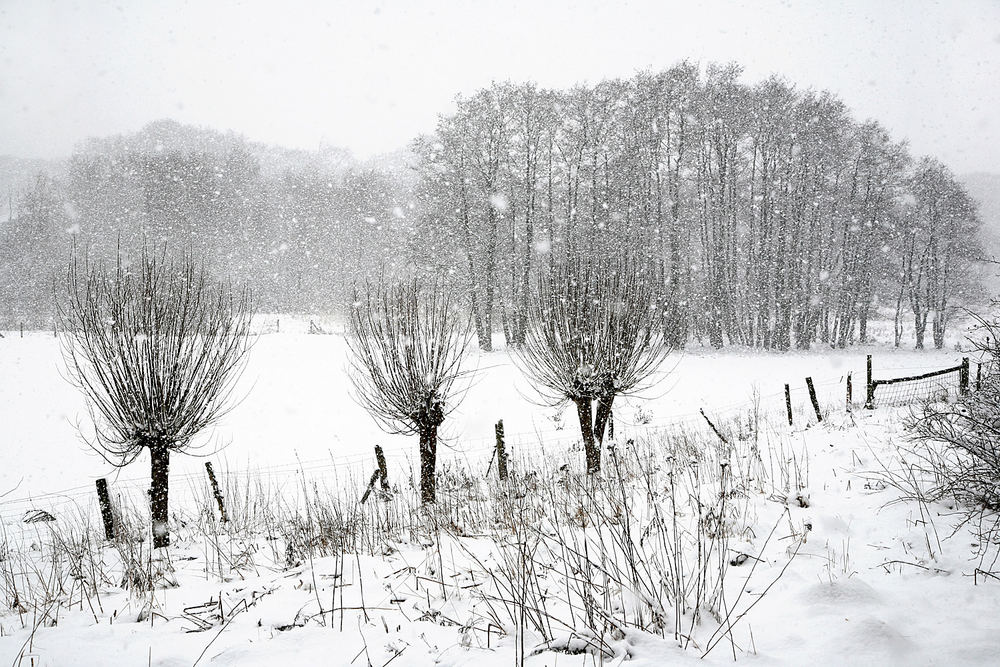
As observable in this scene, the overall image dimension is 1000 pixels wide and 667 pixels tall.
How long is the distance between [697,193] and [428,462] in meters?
24.2

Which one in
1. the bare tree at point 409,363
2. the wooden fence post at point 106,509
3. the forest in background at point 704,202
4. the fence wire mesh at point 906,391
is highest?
the forest in background at point 704,202

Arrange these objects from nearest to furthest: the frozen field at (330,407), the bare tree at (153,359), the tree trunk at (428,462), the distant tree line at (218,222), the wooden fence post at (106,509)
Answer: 1. the bare tree at (153,359)
2. the wooden fence post at (106,509)
3. the tree trunk at (428,462)
4. the frozen field at (330,407)
5. the distant tree line at (218,222)

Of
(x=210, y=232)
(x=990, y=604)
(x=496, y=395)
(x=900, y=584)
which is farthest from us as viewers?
(x=210, y=232)

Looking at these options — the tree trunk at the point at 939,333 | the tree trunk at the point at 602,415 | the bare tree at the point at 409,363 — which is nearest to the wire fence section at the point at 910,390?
the tree trunk at the point at 602,415

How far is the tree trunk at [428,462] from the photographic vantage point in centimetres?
981

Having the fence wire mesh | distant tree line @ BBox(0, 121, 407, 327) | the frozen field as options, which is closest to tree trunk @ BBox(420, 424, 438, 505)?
the frozen field

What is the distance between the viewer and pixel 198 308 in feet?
29.1

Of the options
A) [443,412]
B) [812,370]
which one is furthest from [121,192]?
[812,370]

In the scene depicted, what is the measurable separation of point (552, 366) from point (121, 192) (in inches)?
1677

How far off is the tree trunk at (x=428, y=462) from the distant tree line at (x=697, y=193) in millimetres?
14290

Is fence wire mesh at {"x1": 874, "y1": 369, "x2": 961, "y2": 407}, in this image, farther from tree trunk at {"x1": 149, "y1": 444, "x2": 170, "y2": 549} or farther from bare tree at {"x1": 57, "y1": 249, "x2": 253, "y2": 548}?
tree trunk at {"x1": 149, "y1": 444, "x2": 170, "y2": 549}

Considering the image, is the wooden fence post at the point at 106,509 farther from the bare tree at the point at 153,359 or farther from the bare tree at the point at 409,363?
the bare tree at the point at 409,363

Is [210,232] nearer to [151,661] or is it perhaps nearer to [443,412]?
[443,412]

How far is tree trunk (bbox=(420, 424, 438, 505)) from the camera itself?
981 cm
